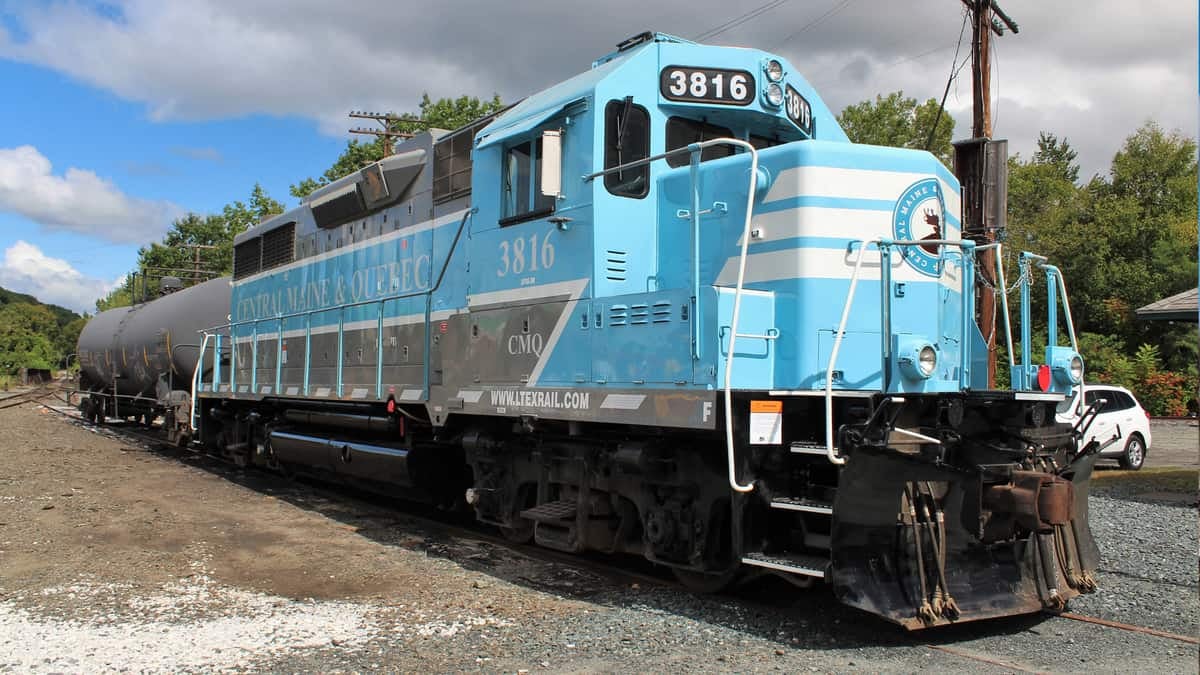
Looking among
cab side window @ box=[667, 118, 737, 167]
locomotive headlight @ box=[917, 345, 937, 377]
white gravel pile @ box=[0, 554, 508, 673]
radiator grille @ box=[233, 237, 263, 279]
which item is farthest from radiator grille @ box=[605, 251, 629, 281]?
radiator grille @ box=[233, 237, 263, 279]

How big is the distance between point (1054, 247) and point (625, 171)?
1441 inches

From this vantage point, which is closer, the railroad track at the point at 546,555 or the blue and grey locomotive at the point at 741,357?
the railroad track at the point at 546,555

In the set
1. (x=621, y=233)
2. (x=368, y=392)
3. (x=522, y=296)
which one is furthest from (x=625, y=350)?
(x=368, y=392)

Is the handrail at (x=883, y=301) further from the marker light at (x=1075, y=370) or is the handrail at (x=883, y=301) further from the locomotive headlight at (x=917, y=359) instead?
the marker light at (x=1075, y=370)

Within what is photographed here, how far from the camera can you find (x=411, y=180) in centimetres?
900

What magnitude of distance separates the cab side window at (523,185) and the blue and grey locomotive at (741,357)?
18 millimetres

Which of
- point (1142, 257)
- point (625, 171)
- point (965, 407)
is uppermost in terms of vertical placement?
point (1142, 257)

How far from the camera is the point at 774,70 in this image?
6.23 m

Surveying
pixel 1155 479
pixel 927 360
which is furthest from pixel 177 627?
pixel 1155 479

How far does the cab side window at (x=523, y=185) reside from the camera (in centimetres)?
641

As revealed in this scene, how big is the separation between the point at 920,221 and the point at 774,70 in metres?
1.57

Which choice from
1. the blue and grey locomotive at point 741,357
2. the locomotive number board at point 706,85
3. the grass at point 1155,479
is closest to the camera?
the blue and grey locomotive at point 741,357

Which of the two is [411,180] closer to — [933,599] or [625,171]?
[625,171]

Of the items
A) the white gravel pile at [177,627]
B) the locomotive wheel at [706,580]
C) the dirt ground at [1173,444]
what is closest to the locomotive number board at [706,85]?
the locomotive wheel at [706,580]
